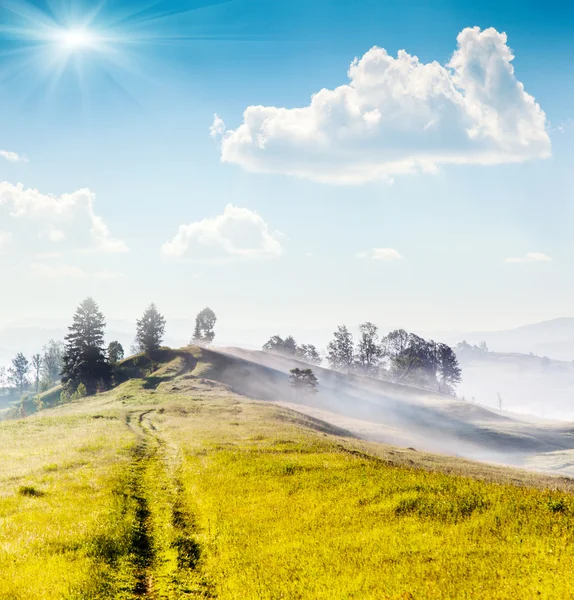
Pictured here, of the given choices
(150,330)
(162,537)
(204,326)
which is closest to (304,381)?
(150,330)

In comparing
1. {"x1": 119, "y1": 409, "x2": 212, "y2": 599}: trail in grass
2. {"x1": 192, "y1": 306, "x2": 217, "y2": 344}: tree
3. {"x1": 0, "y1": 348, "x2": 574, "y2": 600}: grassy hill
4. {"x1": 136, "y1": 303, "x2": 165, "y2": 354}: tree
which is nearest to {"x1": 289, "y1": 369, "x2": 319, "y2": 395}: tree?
{"x1": 136, "y1": 303, "x2": 165, "y2": 354}: tree

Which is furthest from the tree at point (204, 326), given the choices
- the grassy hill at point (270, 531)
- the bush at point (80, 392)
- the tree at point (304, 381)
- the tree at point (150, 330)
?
the grassy hill at point (270, 531)

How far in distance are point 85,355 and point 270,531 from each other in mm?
104518

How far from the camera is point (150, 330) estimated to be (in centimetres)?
13550

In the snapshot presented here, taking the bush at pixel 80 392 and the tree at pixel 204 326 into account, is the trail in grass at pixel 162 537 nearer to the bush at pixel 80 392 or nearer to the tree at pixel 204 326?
the bush at pixel 80 392

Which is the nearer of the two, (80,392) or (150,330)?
(80,392)

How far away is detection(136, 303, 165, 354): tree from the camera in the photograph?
5266 inches

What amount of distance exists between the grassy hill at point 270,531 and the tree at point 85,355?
82.7 m

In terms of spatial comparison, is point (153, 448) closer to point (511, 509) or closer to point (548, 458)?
point (511, 509)

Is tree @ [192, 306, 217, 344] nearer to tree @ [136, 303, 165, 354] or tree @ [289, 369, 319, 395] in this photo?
tree @ [136, 303, 165, 354]

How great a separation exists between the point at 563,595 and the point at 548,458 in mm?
88389

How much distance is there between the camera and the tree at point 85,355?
107 metres

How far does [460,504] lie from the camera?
15570mm

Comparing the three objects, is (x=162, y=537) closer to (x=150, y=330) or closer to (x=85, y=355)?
(x=85, y=355)
